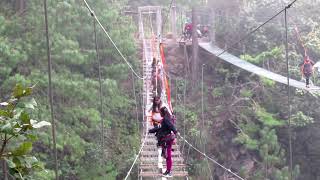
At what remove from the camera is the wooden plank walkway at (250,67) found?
760cm

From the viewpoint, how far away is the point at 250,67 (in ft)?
29.5

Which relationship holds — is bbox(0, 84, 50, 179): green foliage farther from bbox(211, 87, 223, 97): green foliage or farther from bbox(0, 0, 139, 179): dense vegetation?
bbox(211, 87, 223, 97): green foliage

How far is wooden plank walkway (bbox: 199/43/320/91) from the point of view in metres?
7.60

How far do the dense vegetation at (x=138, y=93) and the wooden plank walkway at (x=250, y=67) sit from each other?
0.26 meters

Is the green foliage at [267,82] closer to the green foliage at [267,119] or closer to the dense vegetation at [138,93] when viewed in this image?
the dense vegetation at [138,93]

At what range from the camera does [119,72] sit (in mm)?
7984

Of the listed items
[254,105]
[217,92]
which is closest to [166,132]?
[254,105]

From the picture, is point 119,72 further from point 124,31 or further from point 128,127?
point 128,127

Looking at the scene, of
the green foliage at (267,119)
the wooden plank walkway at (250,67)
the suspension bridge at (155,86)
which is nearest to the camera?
the suspension bridge at (155,86)

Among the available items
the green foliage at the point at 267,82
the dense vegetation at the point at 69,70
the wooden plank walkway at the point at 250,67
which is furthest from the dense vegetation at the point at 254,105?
the dense vegetation at the point at 69,70

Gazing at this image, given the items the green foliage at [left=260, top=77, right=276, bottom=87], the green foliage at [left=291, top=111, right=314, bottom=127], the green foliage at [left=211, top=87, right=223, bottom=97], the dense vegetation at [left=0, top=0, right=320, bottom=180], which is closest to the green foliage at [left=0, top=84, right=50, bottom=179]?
the dense vegetation at [left=0, top=0, right=320, bottom=180]

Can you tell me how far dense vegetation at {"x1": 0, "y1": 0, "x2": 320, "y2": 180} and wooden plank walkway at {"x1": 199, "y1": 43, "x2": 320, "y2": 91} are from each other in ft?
0.85

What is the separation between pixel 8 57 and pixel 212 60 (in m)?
6.03

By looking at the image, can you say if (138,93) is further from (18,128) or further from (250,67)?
(18,128)
